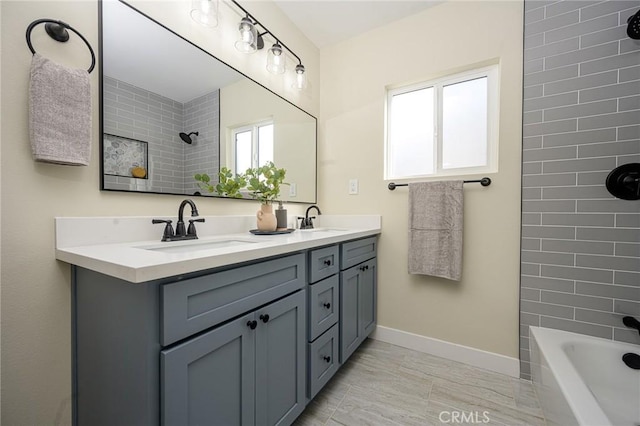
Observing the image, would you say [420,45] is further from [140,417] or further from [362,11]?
[140,417]

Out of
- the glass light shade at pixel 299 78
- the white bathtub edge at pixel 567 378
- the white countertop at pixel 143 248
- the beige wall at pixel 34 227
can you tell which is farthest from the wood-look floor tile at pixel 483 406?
the glass light shade at pixel 299 78

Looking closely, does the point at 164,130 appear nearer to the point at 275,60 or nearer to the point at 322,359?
the point at 275,60

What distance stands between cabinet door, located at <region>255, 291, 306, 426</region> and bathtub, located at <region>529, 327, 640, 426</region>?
991 mm

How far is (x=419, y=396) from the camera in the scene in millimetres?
1427

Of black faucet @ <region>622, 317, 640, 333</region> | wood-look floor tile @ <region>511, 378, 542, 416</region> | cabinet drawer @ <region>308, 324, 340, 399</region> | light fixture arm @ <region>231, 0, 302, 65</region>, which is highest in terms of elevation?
light fixture arm @ <region>231, 0, 302, 65</region>

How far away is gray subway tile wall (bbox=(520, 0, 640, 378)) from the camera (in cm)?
134

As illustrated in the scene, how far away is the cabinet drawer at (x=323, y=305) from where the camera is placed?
1.23m

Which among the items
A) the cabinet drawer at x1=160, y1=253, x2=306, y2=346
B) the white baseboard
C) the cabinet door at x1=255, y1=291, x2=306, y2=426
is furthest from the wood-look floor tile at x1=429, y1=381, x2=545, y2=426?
the cabinet drawer at x1=160, y1=253, x2=306, y2=346

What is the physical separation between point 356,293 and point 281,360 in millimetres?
773

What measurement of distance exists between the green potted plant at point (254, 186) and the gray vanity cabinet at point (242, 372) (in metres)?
0.54

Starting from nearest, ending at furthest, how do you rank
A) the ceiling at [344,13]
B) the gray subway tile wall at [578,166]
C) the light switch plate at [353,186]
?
the gray subway tile wall at [578,166] → the ceiling at [344,13] → the light switch plate at [353,186]

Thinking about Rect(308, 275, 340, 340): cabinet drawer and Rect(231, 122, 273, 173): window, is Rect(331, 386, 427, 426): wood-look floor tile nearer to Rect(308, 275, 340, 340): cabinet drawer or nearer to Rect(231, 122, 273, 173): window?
Rect(308, 275, 340, 340): cabinet drawer

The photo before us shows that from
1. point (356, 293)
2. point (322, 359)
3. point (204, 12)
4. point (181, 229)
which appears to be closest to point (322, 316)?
point (322, 359)

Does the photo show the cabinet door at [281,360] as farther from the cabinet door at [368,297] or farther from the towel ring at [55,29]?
the towel ring at [55,29]
